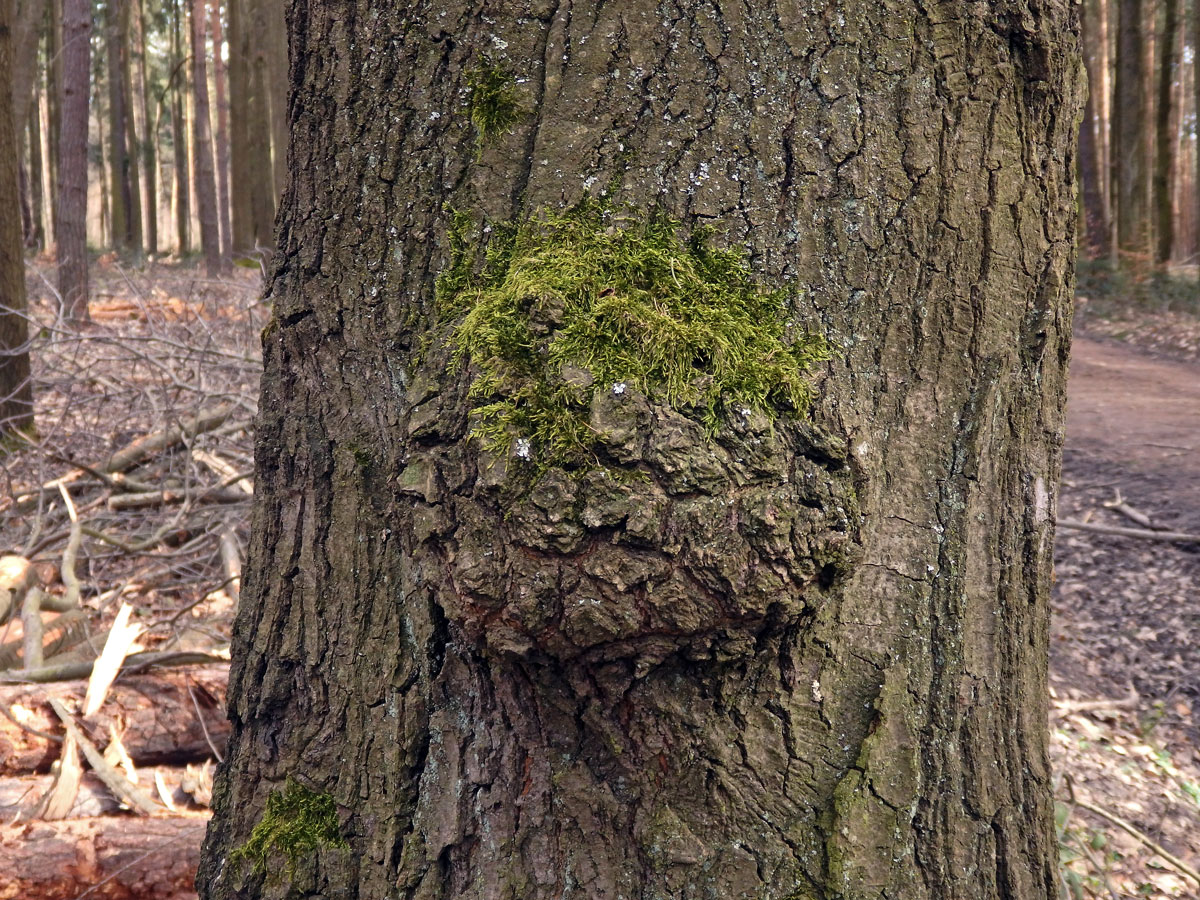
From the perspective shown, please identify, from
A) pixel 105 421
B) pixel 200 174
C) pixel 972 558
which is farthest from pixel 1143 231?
pixel 200 174

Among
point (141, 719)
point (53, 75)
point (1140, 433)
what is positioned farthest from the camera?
point (53, 75)

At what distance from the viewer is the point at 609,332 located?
3.58 ft

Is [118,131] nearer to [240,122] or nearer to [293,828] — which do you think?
[240,122]

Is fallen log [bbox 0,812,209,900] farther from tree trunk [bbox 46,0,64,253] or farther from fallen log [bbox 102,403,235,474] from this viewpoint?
tree trunk [bbox 46,0,64,253]

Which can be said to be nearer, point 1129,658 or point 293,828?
Answer: point 293,828

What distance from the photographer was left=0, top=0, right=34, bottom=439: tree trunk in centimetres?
651

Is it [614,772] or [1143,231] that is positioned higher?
[1143,231]

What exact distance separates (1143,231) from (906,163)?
16.2 m

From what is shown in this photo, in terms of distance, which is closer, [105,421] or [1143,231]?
[105,421]

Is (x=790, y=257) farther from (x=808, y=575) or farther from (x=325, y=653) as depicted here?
(x=325, y=653)

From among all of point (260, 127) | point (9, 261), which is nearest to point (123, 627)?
point (9, 261)

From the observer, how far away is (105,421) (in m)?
6.84

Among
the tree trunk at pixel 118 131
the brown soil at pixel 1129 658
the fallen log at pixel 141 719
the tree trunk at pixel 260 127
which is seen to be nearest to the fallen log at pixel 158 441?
the fallen log at pixel 141 719

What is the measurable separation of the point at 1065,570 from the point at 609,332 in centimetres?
549
